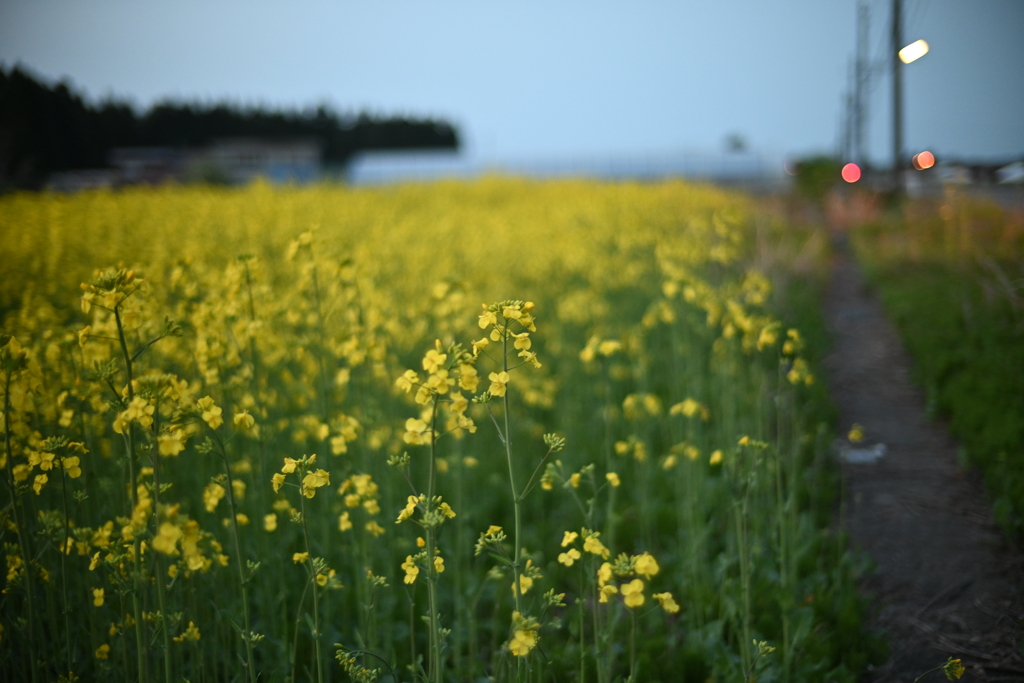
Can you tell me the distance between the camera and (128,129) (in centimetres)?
1716

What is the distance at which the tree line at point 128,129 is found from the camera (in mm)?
7566

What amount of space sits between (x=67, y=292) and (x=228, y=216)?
5.16 meters

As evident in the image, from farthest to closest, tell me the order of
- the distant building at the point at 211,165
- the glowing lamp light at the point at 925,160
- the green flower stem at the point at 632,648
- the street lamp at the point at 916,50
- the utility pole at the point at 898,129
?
the distant building at the point at 211,165
the utility pole at the point at 898,129
the glowing lamp light at the point at 925,160
the street lamp at the point at 916,50
the green flower stem at the point at 632,648

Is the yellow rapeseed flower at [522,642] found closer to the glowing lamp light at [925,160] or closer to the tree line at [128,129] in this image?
the tree line at [128,129]

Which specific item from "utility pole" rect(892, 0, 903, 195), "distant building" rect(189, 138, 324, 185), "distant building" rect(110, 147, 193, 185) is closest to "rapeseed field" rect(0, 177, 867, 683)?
"utility pole" rect(892, 0, 903, 195)

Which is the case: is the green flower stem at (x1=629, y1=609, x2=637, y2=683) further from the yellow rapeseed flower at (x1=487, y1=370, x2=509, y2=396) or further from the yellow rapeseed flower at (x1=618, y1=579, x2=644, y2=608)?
the yellow rapeseed flower at (x1=487, y1=370, x2=509, y2=396)

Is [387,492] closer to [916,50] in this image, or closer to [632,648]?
[632,648]

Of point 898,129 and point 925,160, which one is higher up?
point 898,129

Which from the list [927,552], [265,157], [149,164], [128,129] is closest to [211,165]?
[149,164]

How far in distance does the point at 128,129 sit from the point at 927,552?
19.0 m

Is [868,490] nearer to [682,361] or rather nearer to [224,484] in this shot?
[682,361]

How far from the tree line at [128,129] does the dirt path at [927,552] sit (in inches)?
291

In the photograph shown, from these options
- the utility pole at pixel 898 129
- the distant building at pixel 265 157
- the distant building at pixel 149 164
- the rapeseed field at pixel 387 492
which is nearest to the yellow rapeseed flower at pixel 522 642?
the rapeseed field at pixel 387 492

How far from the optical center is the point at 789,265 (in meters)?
8.93
